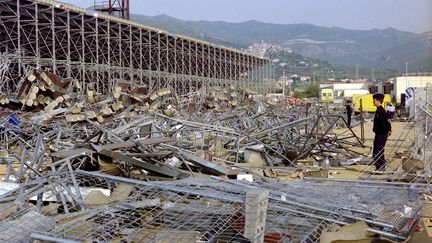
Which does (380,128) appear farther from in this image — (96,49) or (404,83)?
(404,83)

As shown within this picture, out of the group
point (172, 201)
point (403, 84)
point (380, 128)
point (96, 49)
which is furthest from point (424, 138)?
point (403, 84)

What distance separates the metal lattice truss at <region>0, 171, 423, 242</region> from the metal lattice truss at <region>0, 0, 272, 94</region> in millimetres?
16621

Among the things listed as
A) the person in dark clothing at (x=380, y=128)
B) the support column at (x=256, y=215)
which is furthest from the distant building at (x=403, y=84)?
the support column at (x=256, y=215)

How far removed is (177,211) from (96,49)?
28263 millimetres

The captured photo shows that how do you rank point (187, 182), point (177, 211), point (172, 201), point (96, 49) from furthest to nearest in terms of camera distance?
point (96, 49) → point (187, 182) → point (172, 201) → point (177, 211)

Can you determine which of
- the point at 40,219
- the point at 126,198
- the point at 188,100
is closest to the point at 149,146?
the point at 126,198

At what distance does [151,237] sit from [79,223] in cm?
60

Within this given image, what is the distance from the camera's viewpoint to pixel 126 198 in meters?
5.09

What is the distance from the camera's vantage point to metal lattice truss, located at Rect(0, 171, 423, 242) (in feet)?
14.1

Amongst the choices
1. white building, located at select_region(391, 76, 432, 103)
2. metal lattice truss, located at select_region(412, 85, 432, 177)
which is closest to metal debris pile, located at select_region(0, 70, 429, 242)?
metal lattice truss, located at select_region(412, 85, 432, 177)

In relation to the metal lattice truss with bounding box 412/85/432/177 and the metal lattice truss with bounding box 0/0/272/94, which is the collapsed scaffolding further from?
the metal lattice truss with bounding box 0/0/272/94

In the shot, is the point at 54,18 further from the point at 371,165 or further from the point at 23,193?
the point at 23,193

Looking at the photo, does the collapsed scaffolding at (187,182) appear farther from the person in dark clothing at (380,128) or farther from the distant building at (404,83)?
the distant building at (404,83)

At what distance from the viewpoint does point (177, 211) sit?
→ 4.84 m
